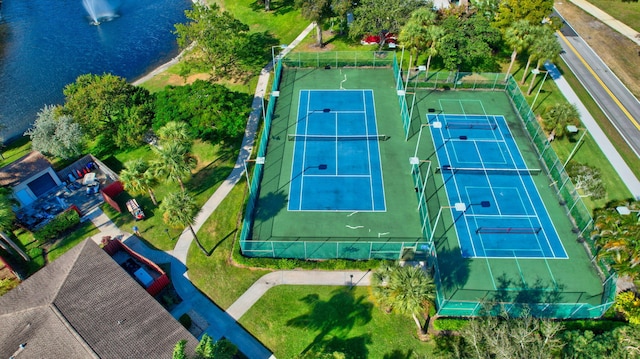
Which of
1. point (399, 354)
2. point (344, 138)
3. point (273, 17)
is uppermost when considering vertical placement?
point (273, 17)

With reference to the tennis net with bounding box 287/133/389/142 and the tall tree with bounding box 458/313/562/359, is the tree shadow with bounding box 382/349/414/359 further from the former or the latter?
the tennis net with bounding box 287/133/389/142

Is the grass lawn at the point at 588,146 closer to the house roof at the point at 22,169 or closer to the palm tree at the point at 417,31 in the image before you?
the palm tree at the point at 417,31

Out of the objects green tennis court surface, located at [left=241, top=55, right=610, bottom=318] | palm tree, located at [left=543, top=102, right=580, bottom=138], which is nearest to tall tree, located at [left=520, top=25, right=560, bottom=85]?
green tennis court surface, located at [left=241, top=55, right=610, bottom=318]

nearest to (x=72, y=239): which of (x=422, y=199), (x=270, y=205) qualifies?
(x=270, y=205)

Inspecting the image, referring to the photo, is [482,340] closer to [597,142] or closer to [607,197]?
[607,197]

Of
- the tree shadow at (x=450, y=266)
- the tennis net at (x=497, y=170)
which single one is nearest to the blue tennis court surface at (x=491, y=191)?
the tennis net at (x=497, y=170)

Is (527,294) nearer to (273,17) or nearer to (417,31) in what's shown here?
(417,31)
